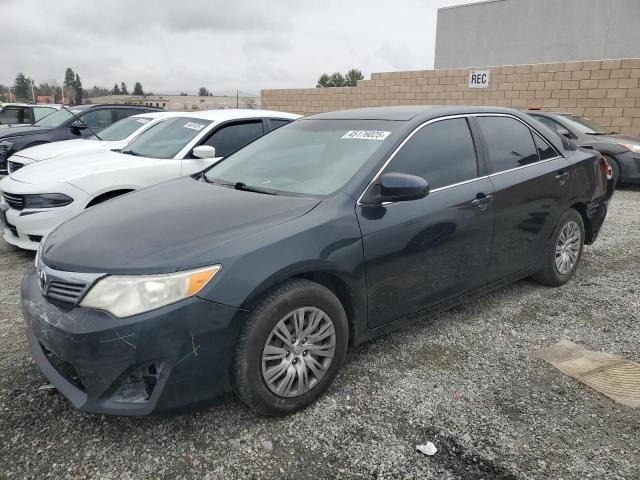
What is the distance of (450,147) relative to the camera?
11.2 feet

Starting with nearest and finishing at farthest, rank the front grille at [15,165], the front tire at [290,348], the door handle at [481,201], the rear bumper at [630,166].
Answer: the front tire at [290,348] → the door handle at [481,201] → the front grille at [15,165] → the rear bumper at [630,166]

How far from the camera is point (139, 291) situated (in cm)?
219

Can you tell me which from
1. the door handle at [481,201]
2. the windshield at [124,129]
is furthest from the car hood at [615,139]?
the windshield at [124,129]

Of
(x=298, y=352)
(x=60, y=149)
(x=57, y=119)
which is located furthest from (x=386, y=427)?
(x=57, y=119)

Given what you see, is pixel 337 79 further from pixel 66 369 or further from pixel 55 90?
pixel 66 369

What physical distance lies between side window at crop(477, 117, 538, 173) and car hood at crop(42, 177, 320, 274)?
1.67 metres

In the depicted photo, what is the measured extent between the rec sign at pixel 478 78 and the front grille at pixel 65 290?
602 inches

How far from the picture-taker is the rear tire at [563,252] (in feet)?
13.7

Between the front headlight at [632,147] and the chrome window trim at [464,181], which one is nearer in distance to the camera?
the chrome window trim at [464,181]

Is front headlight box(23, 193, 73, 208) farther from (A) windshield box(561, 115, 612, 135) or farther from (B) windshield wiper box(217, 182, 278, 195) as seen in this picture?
(A) windshield box(561, 115, 612, 135)

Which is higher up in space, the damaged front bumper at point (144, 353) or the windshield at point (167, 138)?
the windshield at point (167, 138)

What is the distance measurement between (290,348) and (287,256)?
47cm

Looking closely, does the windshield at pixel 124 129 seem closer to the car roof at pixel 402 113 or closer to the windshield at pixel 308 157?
the windshield at pixel 308 157

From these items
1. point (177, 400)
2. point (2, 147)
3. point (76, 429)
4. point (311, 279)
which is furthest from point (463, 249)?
point (2, 147)
